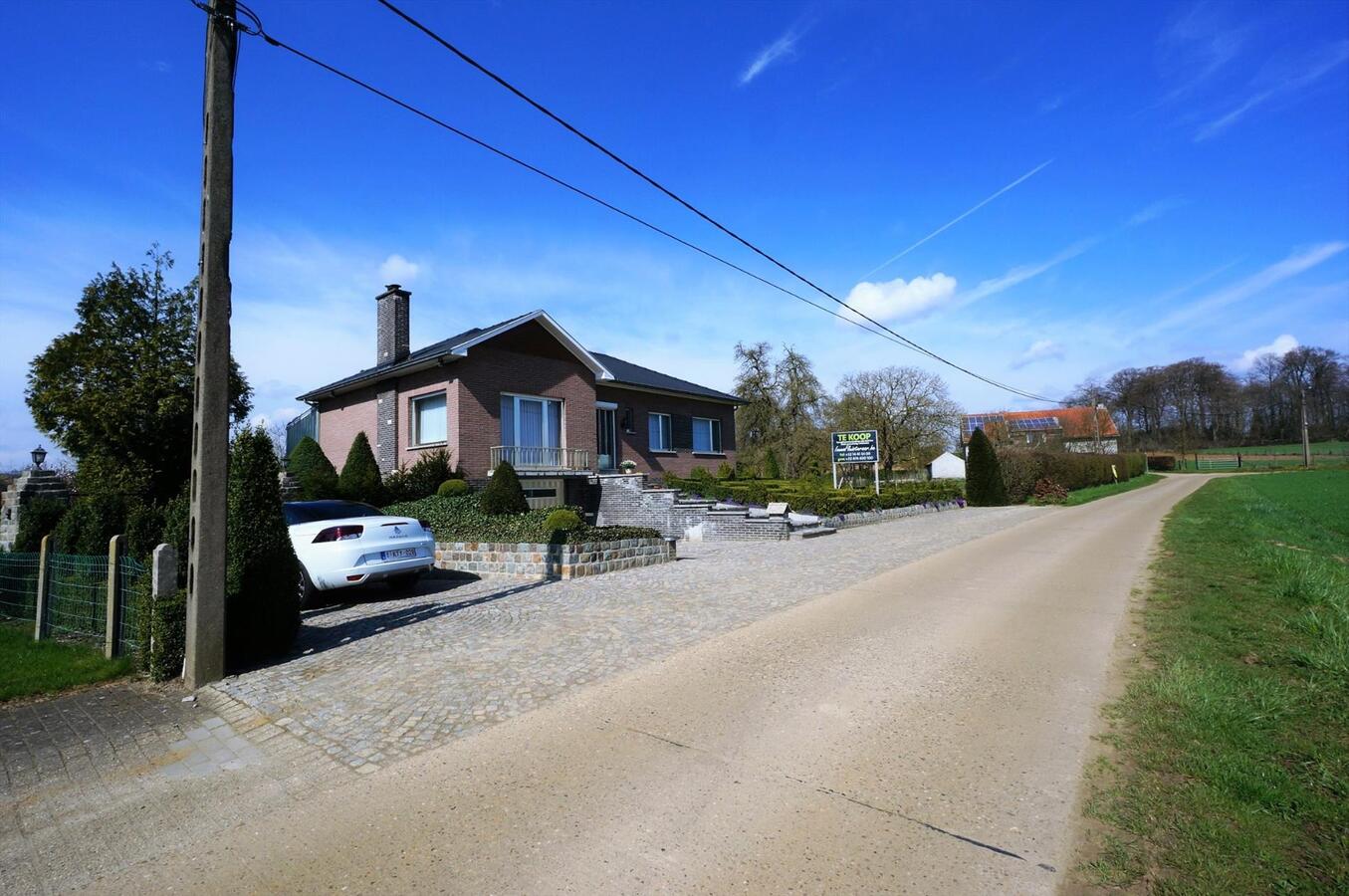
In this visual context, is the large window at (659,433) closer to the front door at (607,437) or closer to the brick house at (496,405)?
the brick house at (496,405)

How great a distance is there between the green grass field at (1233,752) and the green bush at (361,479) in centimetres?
1531

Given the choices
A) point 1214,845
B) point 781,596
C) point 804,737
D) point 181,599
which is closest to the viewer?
point 1214,845

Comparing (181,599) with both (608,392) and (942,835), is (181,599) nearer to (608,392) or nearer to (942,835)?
(942,835)

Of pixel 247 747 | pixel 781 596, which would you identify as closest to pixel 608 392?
pixel 781 596

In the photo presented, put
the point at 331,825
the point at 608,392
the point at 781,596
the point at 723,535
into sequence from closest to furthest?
the point at 331,825
the point at 781,596
the point at 723,535
the point at 608,392

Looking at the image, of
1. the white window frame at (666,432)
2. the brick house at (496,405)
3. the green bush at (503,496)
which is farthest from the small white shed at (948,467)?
the green bush at (503,496)

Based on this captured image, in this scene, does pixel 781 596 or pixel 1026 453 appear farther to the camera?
pixel 1026 453

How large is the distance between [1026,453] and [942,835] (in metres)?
32.3

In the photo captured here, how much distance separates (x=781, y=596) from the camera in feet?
28.6

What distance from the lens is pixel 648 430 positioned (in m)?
24.8

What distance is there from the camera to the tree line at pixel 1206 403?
68.6 m

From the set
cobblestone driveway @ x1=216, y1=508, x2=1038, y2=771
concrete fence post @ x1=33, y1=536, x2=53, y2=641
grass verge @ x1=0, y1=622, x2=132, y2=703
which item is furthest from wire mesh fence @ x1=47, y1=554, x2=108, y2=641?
cobblestone driveway @ x1=216, y1=508, x2=1038, y2=771

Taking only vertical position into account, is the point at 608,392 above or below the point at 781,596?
above

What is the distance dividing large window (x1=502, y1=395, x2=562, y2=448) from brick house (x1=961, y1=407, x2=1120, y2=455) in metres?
36.3
